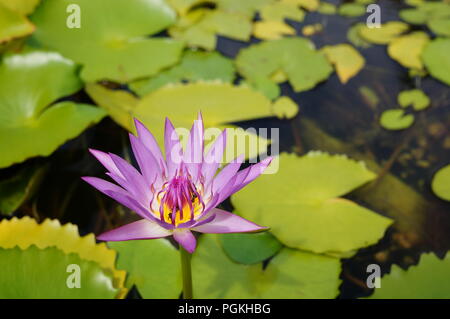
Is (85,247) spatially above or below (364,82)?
below

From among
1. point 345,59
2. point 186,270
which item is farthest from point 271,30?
point 186,270

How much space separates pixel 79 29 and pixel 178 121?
0.95 m

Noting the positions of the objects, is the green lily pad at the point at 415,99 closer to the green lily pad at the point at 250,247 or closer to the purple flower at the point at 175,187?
the green lily pad at the point at 250,247

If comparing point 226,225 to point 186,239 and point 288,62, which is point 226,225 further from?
point 288,62

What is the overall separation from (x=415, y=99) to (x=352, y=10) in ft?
3.21

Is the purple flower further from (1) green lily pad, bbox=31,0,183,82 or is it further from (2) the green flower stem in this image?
(1) green lily pad, bbox=31,0,183,82

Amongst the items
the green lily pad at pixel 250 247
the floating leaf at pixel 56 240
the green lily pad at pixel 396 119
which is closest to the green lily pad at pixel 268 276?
the green lily pad at pixel 250 247

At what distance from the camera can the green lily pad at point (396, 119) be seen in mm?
2176

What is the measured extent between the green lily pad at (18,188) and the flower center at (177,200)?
0.95 m
